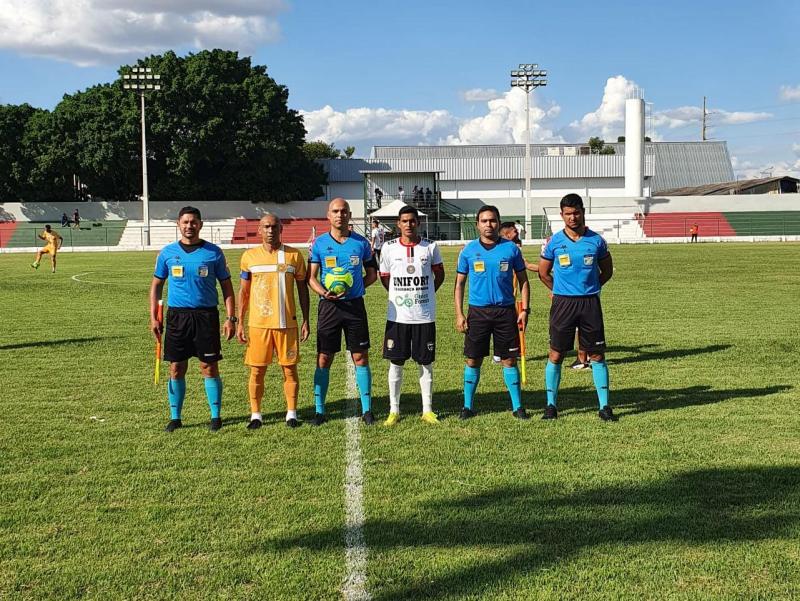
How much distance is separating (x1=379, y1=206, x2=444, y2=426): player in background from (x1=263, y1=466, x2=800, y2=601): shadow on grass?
1987 millimetres

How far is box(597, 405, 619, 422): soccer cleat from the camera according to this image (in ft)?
22.8

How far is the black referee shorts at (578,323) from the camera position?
275 inches

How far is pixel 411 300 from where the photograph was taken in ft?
22.6

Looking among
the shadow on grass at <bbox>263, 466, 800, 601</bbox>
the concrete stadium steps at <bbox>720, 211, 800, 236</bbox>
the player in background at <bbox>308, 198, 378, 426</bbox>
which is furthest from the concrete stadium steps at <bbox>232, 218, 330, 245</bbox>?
the shadow on grass at <bbox>263, 466, 800, 601</bbox>

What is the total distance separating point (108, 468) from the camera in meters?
5.73

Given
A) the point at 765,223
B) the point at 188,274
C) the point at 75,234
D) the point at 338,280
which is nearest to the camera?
the point at 188,274

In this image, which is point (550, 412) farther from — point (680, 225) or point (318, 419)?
point (680, 225)

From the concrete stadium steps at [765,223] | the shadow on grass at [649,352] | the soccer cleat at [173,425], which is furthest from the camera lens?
the concrete stadium steps at [765,223]

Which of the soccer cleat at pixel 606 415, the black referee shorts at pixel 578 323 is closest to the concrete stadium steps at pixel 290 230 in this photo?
the black referee shorts at pixel 578 323

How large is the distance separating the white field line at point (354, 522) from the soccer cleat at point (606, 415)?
2203mm

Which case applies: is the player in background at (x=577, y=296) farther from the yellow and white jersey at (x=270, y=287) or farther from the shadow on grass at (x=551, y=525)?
the yellow and white jersey at (x=270, y=287)

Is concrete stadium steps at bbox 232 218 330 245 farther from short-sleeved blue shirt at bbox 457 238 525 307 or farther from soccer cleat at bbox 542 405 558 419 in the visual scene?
soccer cleat at bbox 542 405 558 419

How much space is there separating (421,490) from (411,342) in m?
2.02

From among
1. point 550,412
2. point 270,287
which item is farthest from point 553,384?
point 270,287
